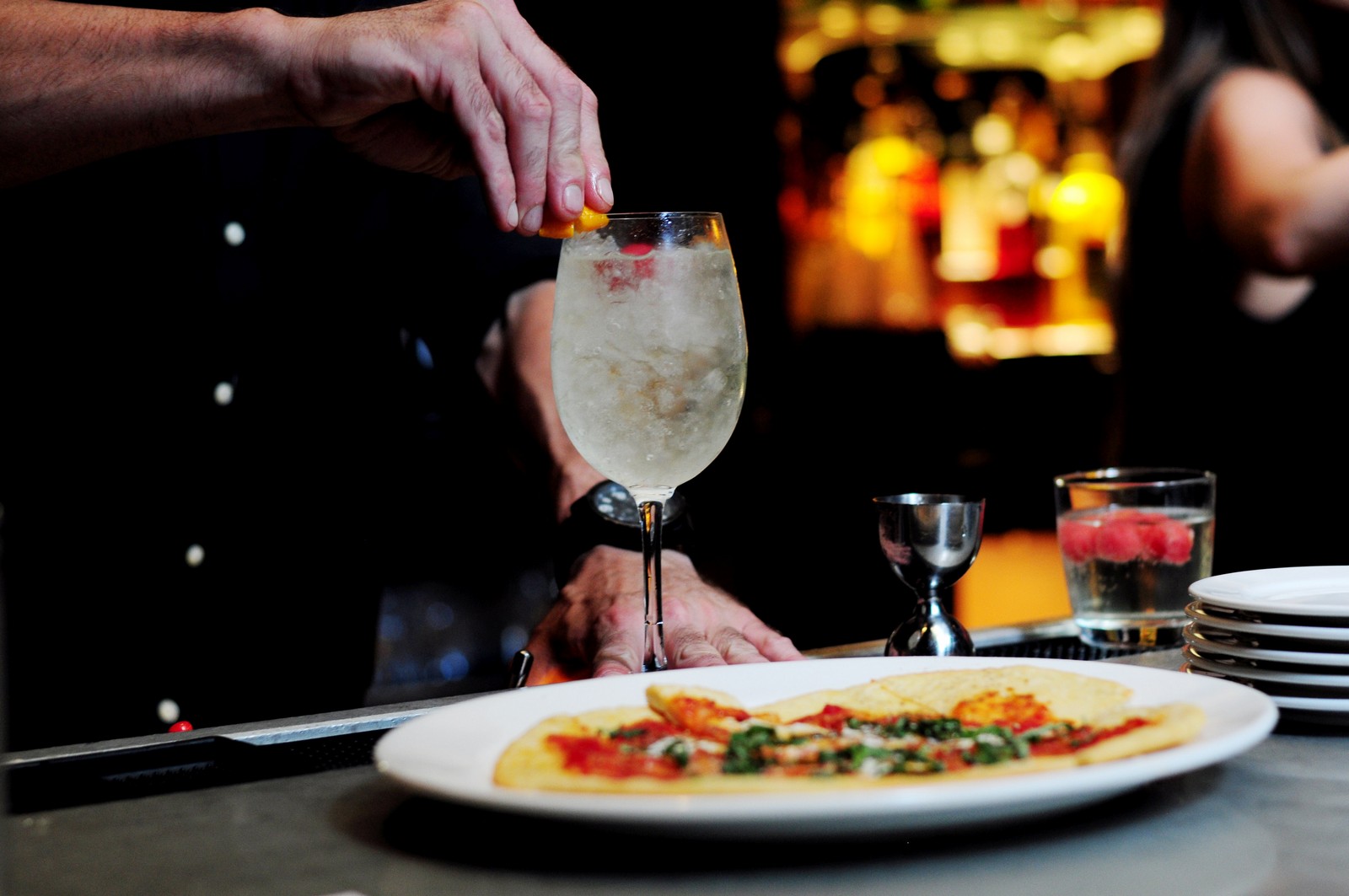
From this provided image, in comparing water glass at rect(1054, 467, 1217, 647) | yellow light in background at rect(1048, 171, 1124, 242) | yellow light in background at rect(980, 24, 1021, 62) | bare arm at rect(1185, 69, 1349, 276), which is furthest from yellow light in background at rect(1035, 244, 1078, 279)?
water glass at rect(1054, 467, 1217, 647)

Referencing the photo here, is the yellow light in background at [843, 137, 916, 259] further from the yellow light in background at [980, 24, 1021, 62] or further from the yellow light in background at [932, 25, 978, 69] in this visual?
the yellow light in background at [980, 24, 1021, 62]

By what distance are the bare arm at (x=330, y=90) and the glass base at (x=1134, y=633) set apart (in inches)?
23.0

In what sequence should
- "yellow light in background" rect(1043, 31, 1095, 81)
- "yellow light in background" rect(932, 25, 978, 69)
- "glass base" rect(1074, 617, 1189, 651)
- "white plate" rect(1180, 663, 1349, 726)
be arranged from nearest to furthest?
"white plate" rect(1180, 663, 1349, 726), "glass base" rect(1074, 617, 1189, 651), "yellow light in background" rect(932, 25, 978, 69), "yellow light in background" rect(1043, 31, 1095, 81)

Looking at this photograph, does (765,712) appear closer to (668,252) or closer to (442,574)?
(668,252)

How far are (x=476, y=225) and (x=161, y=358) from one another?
41 centimetres

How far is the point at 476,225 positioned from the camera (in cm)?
170

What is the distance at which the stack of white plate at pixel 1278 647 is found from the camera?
80cm

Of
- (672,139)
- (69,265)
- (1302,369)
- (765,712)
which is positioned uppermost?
(672,139)

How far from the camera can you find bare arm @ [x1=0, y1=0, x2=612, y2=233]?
102 cm

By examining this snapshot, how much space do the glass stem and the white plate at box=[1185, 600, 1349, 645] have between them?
360 millimetres

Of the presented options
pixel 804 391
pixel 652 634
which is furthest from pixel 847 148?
pixel 652 634

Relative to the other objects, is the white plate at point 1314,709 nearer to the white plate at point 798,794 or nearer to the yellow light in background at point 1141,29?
the white plate at point 798,794

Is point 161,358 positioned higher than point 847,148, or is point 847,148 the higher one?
point 847,148

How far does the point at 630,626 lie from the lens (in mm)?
1093
